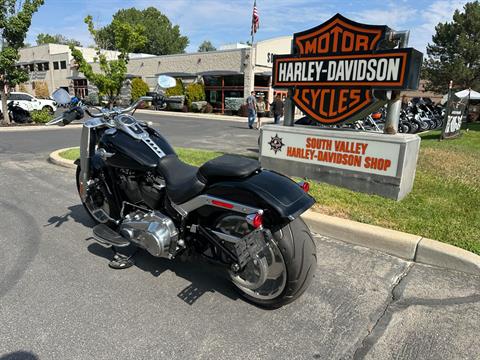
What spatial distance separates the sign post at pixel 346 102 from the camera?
493 cm

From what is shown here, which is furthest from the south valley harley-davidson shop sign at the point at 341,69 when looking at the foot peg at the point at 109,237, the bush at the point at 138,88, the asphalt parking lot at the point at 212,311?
the bush at the point at 138,88

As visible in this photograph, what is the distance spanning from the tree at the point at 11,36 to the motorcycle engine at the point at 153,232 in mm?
15230

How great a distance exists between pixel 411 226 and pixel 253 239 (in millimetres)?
2459

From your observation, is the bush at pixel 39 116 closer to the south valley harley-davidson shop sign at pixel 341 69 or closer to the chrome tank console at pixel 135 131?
the south valley harley-davidson shop sign at pixel 341 69

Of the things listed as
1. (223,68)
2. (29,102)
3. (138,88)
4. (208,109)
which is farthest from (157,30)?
(29,102)

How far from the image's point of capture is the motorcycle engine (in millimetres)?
2832

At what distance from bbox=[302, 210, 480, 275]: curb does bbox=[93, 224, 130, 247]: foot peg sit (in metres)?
2.16

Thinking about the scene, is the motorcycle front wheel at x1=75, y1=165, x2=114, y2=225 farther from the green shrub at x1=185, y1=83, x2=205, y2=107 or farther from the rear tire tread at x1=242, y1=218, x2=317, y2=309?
the green shrub at x1=185, y1=83, x2=205, y2=107

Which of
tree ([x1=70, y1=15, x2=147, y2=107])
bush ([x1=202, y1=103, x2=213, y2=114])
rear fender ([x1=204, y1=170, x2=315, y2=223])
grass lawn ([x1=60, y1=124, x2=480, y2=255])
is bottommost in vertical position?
grass lawn ([x1=60, y1=124, x2=480, y2=255])

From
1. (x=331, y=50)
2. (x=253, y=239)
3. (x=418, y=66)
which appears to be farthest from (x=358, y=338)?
(x=331, y=50)

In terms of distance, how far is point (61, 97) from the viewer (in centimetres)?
353

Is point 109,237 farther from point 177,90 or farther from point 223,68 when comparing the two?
point 223,68

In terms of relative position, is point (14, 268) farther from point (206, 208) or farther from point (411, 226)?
point (411, 226)

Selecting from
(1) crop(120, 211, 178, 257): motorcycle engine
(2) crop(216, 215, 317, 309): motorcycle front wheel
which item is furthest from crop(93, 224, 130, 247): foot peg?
(2) crop(216, 215, 317, 309): motorcycle front wheel
